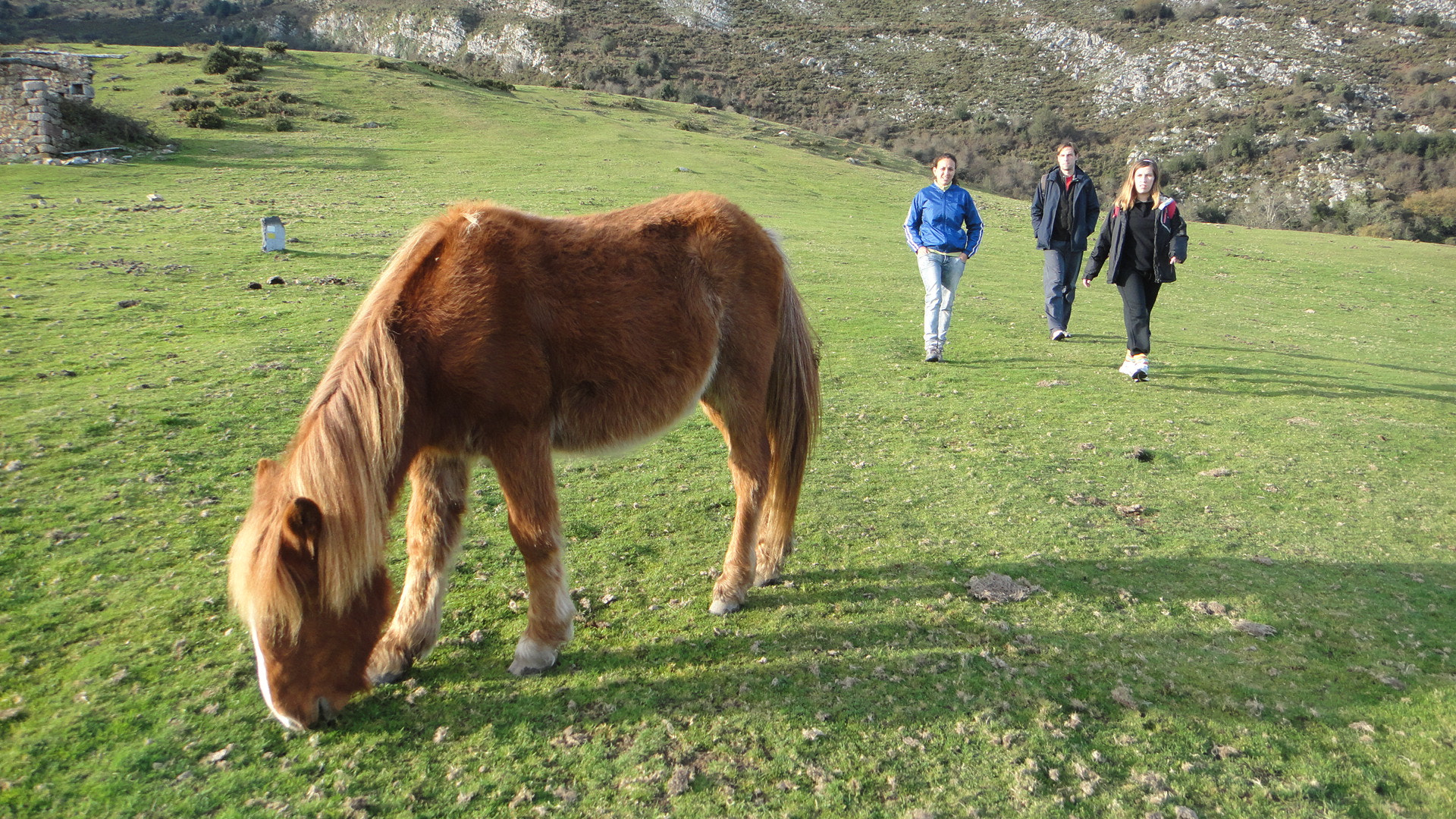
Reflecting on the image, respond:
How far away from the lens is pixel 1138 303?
7941 millimetres

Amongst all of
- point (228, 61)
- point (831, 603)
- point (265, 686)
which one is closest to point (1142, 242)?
point (831, 603)

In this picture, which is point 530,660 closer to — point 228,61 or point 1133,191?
point 1133,191

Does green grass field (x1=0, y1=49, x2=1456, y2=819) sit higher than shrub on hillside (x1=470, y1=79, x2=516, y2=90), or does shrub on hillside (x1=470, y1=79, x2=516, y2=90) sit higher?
shrub on hillside (x1=470, y1=79, x2=516, y2=90)

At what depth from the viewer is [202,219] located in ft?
44.2

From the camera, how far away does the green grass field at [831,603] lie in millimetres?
2477

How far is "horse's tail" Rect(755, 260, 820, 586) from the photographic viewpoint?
4.13 m

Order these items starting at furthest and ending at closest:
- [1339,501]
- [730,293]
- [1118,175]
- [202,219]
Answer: [1118,175]
[202,219]
[1339,501]
[730,293]

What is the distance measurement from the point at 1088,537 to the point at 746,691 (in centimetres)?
265

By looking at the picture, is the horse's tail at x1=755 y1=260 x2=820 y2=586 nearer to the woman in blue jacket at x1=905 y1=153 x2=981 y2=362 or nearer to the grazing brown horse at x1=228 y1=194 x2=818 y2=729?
the grazing brown horse at x1=228 y1=194 x2=818 y2=729

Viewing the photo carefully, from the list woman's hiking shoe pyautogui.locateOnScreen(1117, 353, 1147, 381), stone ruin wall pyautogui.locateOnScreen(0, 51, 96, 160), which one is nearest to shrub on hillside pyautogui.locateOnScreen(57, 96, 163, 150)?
stone ruin wall pyautogui.locateOnScreen(0, 51, 96, 160)

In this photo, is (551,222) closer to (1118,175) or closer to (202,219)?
(202,219)

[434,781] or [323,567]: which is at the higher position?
[323,567]

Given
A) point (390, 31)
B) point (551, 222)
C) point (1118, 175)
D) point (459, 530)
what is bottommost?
point (459, 530)

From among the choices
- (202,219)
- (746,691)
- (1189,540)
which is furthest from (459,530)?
(202,219)
